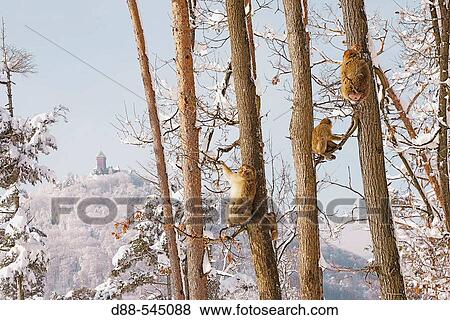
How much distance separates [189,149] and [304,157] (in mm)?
1285

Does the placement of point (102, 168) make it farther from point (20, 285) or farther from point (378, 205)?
point (378, 205)

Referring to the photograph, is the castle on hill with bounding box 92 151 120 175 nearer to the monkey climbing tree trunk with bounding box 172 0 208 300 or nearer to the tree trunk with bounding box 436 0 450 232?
the tree trunk with bounding box 436 0 450 232

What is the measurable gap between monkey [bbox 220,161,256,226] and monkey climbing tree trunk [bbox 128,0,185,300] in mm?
1633

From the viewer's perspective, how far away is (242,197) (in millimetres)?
2463

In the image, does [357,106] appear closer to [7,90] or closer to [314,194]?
[314,194]

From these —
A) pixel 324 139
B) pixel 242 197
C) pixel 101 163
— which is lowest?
pixel 242 197

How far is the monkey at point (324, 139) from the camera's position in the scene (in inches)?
99.3

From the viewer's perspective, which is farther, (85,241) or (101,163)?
(101,163)

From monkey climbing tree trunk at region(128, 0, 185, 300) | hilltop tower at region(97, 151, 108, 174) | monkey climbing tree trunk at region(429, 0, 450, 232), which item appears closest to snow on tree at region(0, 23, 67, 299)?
monkey climbing tree trunk at region(128, 0, 185, 300)

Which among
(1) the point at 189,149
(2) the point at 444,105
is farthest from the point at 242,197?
(2) the point at 444,105

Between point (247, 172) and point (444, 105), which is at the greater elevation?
point (444, 105)

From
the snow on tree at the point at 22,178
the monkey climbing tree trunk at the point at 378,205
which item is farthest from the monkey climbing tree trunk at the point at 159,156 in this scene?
the snow on tree at the point at 22,178

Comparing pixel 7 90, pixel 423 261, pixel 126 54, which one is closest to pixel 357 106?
pixel 423 261

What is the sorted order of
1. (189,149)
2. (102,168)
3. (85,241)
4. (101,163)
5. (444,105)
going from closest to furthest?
(189,149) → (444,105) → (85,241) → (102,168) → (101,163)
